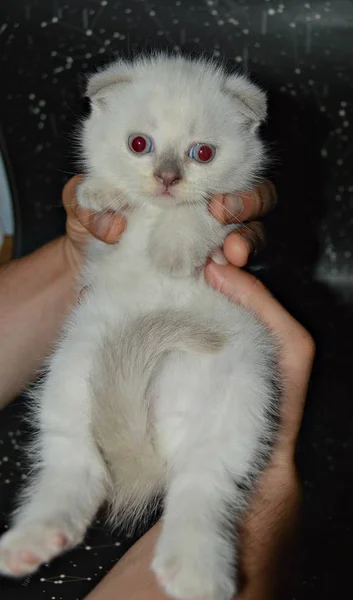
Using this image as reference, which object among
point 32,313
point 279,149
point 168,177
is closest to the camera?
point 168,177

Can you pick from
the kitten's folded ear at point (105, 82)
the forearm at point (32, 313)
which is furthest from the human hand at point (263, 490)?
the forearm at point (32, 313)

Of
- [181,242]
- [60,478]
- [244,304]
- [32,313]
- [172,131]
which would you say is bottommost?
[32,313]

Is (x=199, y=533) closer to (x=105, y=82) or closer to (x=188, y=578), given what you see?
(x=188, y=578)

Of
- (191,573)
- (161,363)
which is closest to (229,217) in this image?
(161,363)

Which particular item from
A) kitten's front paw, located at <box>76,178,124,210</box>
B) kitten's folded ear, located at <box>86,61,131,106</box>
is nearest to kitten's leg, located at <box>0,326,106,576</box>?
kitten's front paw, located at <box>76,178,124,210</box>

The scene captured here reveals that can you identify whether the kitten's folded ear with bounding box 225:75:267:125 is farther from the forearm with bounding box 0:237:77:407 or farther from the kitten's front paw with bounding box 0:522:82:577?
the kitten's front paw with bounding box 0:522:82:577

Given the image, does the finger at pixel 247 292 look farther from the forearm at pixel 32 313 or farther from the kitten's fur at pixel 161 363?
the forearm at pixel 32 313

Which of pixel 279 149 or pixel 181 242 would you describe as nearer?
pixel 181 242
